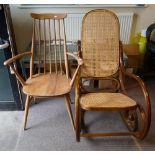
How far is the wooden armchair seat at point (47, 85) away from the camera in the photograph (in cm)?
156

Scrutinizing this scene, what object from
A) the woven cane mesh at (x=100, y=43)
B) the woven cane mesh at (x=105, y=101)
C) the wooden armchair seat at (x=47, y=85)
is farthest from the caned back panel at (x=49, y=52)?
the woven cane mesh at (x=105, y=101)

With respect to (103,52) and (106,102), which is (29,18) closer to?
(103,52)

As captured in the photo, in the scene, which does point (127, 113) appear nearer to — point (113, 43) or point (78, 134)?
point (78, 134)

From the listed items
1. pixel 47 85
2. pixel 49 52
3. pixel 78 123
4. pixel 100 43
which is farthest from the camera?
pixel 49 52

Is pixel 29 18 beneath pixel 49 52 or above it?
above

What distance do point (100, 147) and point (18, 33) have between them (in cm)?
198

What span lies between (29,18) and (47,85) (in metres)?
1.35

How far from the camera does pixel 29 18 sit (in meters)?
2.58

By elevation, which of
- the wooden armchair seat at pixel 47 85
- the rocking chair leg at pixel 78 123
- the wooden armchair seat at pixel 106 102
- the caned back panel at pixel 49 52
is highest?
the caned back panel at pixel 49 52

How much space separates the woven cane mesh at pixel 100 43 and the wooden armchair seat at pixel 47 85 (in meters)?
0.26

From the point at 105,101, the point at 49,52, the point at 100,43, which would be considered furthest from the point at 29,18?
the point at 105,101

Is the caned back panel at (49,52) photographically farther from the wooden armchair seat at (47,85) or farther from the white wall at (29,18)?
the white wall at (29,18)

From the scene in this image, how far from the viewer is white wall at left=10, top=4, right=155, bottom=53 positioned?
2.55 meters

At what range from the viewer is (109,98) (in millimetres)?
1590
